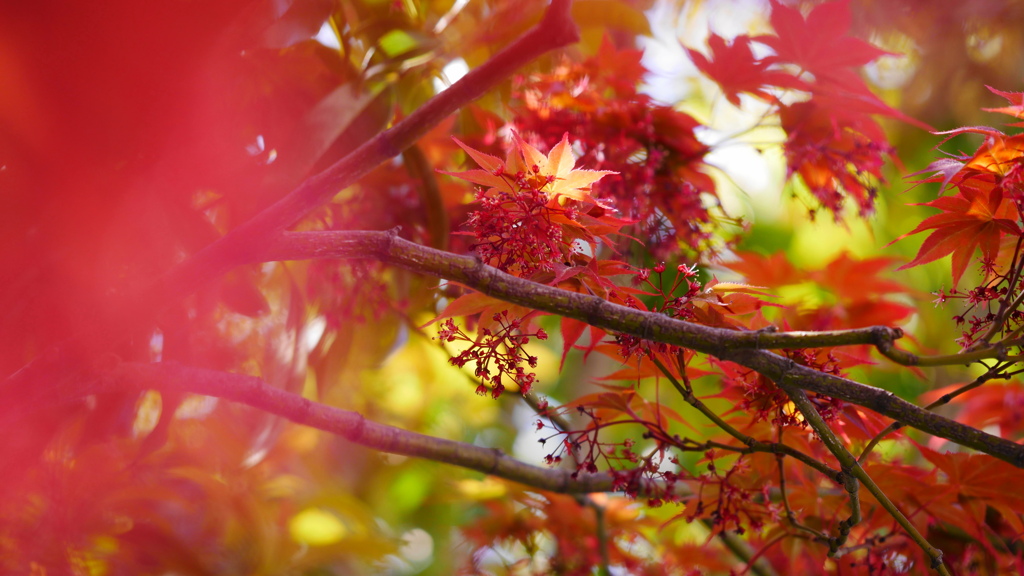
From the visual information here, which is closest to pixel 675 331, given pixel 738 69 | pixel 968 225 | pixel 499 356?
pixel 499 356

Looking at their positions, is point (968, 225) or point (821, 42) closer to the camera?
point (968, 225)

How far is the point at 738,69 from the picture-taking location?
2.54ft

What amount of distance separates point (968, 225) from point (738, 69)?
0.35 meters

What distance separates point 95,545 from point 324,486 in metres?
0.85

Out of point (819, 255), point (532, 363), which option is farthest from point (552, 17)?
point (819, 255)

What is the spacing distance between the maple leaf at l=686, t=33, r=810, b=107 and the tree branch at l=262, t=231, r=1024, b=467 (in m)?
0.46

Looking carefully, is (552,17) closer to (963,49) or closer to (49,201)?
(49,201)

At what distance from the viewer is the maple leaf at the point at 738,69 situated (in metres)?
0.75

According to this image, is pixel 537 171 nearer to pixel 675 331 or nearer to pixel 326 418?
pixel 675 331

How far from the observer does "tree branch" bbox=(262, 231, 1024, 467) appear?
1.28 feet

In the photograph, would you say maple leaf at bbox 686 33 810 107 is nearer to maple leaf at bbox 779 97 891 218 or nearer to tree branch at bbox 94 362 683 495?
maple leaf at bbox 779 97 891 218

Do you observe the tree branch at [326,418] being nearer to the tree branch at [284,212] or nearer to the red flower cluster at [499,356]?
the tree branch at [284,212]

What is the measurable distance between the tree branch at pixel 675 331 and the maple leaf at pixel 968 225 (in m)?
0.15

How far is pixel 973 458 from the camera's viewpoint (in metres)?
0.63
